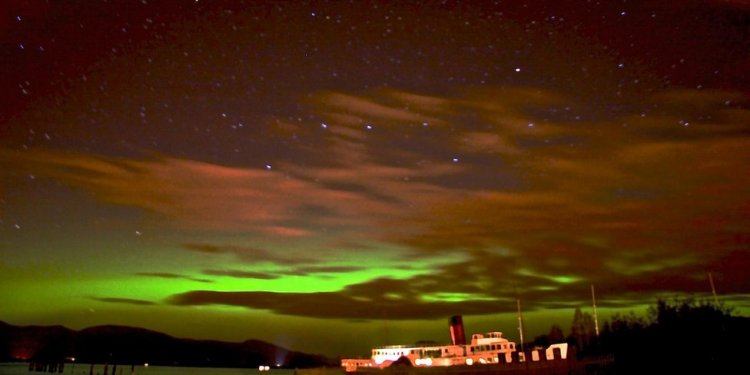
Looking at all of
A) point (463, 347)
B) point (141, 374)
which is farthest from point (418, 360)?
point (141, 374)

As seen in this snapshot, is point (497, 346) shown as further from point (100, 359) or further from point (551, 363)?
point (100, 359)

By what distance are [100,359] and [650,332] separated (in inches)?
7444

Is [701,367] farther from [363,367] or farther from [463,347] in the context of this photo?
[363,367]

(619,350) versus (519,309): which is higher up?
(519,309)

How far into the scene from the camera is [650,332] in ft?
120

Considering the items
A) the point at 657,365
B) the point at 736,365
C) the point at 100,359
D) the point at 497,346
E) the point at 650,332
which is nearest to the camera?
the point at 736,365

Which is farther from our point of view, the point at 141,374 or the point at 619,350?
the point at 141,374

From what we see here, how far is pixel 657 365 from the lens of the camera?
3117 centimetres

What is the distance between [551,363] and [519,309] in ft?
44.7

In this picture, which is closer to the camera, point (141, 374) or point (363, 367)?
point (363, 367)

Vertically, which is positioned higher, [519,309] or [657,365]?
[519,309]

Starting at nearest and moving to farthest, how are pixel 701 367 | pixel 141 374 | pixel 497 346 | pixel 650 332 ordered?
pixel 701 367 < pixel 650 332 < pixel 497 346 < pixel 141 374

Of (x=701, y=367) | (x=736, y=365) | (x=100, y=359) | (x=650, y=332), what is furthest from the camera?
(x=100, y=359)

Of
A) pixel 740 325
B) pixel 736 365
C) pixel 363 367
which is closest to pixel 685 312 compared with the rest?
pixel 740 325
